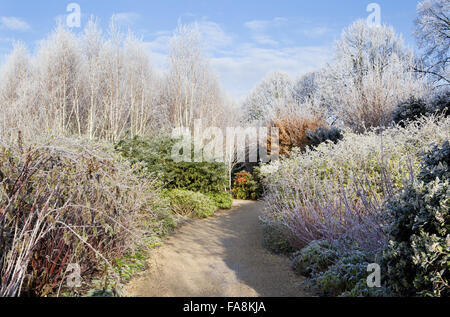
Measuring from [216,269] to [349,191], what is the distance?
2.49m

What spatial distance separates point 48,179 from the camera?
2.90 metres

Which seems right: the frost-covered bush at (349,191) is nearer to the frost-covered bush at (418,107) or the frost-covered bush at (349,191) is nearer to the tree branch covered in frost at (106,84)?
the frost-covered bush at (418,107)

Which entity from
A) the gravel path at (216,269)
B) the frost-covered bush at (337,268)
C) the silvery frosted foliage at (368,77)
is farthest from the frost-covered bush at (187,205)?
the silvery frosted foliage at (368,77)

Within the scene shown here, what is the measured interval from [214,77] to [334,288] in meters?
14.7

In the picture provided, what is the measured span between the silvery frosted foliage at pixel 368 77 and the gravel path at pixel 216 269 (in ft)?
21.4

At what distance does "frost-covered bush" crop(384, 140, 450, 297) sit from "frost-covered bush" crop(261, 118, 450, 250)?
553 mm

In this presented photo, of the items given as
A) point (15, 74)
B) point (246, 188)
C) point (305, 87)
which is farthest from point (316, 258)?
point (305, 87)

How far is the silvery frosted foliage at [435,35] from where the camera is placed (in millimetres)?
15078

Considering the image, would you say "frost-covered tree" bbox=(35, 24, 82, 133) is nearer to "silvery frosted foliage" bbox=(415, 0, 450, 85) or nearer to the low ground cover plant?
the low ground cover plant

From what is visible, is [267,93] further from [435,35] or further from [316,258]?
[316,258]

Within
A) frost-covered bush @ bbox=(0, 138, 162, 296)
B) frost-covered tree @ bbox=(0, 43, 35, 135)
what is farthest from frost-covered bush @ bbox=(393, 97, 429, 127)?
frost-covered tree @ bbox=(0, 43, 35, 135)

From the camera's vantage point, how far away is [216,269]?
13.5 ft
